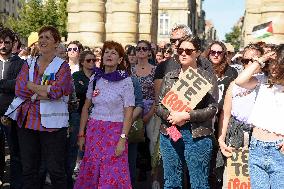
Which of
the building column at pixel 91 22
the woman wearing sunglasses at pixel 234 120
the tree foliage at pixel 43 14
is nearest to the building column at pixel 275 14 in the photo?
the building column at pixel 91 22

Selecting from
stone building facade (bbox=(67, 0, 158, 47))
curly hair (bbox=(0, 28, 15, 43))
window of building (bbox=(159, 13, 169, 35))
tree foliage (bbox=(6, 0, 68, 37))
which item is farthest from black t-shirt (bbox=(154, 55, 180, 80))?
window of building (bbox=(159, 13, 169, 35))

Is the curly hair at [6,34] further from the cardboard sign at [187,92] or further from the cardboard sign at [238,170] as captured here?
the cardboard sign at [238,170]

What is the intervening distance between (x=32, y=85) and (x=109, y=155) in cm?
119

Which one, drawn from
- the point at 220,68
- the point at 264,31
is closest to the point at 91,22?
the point at 264,31

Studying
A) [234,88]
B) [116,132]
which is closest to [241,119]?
[234,88]

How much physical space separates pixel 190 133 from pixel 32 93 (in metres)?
1.90

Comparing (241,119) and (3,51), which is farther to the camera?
(3,51)

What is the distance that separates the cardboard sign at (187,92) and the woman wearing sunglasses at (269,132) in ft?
2.36

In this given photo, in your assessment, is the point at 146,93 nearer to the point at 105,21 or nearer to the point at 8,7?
the point at 105,21

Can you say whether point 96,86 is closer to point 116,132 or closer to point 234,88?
point 116,132

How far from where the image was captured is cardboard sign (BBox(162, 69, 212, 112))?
5.38 metres

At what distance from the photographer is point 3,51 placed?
6703 millimetres

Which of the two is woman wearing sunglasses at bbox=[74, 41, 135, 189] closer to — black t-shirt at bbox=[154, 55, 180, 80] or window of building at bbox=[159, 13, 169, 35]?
black t-shirt at bbox=[154, 55, 180, 80]

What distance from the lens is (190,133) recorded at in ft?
17.8
